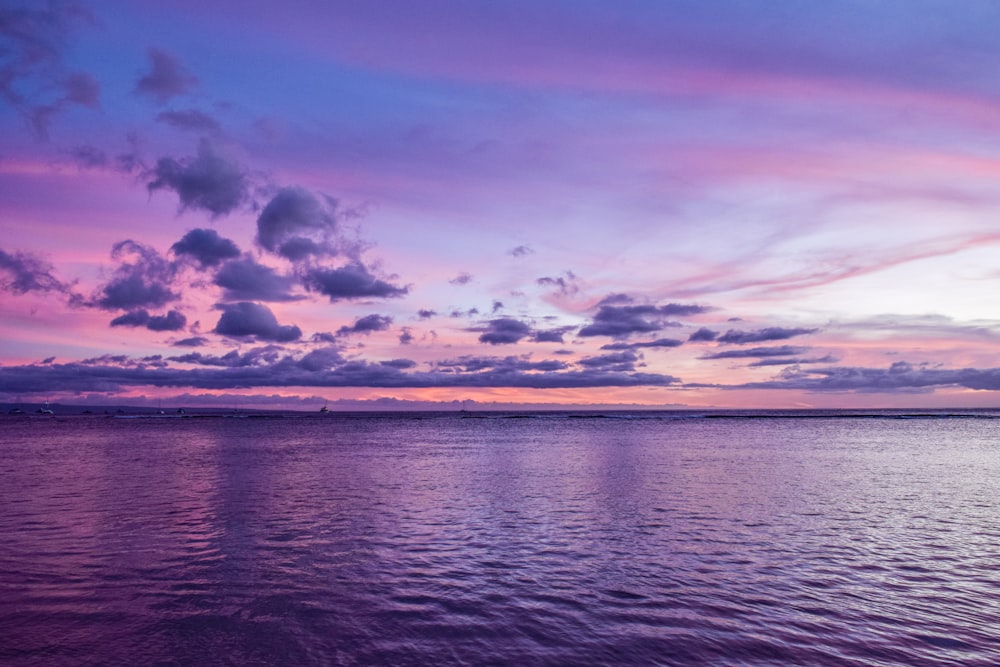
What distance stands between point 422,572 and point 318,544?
18.2ft

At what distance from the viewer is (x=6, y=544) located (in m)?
21.3

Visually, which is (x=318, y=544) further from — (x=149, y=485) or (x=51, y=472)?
(x=51, y=472)

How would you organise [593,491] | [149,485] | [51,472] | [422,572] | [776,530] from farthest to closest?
[51,472]
[149,485]
[593,491]
[776,530]
[422,572]

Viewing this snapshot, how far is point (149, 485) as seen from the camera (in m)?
37.6

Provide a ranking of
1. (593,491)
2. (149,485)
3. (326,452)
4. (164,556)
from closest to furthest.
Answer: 1. (164,556)
2. (593,491)
3. (149,485)
4. (326,452)

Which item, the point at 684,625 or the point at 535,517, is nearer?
the point at 684,625

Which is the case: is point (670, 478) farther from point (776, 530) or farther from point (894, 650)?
point (894, 650)

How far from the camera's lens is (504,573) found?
17.4 metres

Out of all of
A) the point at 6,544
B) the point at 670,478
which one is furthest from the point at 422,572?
the point at 670,478

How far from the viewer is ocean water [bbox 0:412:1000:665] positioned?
12352 millimetres

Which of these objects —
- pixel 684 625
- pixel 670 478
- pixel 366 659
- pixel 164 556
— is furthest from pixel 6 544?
pixel 670 478

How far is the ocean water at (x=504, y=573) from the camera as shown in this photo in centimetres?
1235

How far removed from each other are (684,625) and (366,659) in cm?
670

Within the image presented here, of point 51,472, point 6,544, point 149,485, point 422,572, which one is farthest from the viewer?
point 51,472
